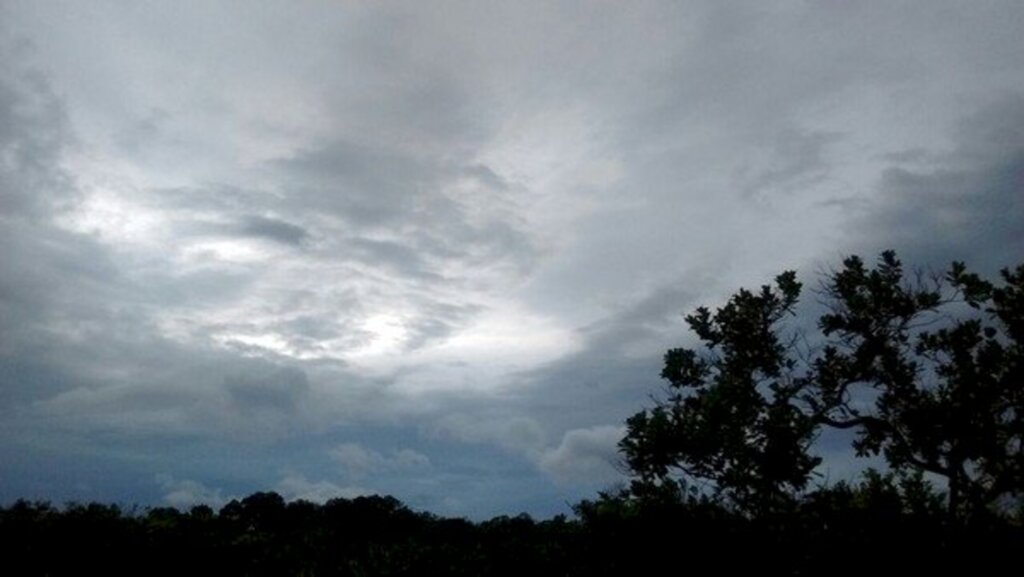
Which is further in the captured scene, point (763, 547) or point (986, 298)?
point (986, 298)

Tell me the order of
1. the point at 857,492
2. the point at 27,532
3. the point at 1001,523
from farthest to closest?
the point at 27,532
the point at 857,492
the point at 1001,523

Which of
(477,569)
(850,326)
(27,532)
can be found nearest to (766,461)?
(850,326)

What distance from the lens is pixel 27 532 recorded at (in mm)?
17750

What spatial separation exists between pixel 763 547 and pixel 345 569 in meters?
11.0

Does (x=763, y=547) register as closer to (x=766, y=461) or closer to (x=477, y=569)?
(x=766, y=461)

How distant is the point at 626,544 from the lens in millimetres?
12555

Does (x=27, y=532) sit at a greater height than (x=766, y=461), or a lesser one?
lesser

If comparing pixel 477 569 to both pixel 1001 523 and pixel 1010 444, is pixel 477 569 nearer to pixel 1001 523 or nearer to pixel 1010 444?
pixel 1001 523

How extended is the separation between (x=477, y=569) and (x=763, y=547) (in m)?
8.60

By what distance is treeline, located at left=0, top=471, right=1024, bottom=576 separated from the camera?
9930mm

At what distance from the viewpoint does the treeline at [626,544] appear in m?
9.93

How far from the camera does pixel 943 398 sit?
15.6 metres

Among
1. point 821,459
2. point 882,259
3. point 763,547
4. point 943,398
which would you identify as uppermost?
point 882,259

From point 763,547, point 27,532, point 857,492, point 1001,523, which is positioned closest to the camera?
point 1001,523
